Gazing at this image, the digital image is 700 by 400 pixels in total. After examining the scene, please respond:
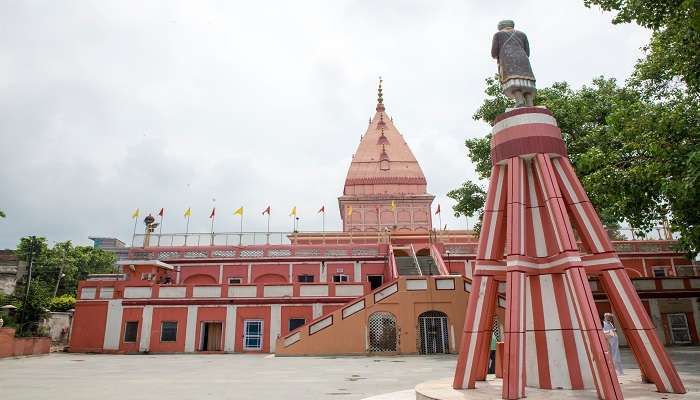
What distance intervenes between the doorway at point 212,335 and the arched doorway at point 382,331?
9279mm

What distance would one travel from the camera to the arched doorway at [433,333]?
2192 cm

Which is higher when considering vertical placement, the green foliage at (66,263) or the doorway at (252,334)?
the green foliage at (66,263)

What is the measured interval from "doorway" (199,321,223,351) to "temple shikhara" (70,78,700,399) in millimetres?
73

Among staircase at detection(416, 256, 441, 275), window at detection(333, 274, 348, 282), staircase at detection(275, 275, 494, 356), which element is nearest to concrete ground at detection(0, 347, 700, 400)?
staircase at detection(275, 275, 494, 356)

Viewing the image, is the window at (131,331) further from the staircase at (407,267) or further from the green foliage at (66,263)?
the green foliage at (66,263)

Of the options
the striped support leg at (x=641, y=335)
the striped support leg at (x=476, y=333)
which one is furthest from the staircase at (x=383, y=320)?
the striped support leg at (x=641, y=335)

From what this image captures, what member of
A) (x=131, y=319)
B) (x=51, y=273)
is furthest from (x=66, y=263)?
(x=131, y=319)

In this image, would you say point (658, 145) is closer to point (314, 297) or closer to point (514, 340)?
point (514, 340)

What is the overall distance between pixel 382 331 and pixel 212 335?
10.4 metres

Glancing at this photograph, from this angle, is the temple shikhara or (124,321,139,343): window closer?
the temple shikhara

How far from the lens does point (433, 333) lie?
72.7 feet

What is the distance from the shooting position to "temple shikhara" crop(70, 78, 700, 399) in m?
7.84

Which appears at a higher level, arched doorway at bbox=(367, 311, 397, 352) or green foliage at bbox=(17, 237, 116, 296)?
green foliage at bbox=(17, 237, 116, 296)

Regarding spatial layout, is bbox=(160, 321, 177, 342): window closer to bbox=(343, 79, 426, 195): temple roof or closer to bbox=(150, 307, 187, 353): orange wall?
bbox=(150, 307, 187, 353): orange wall
